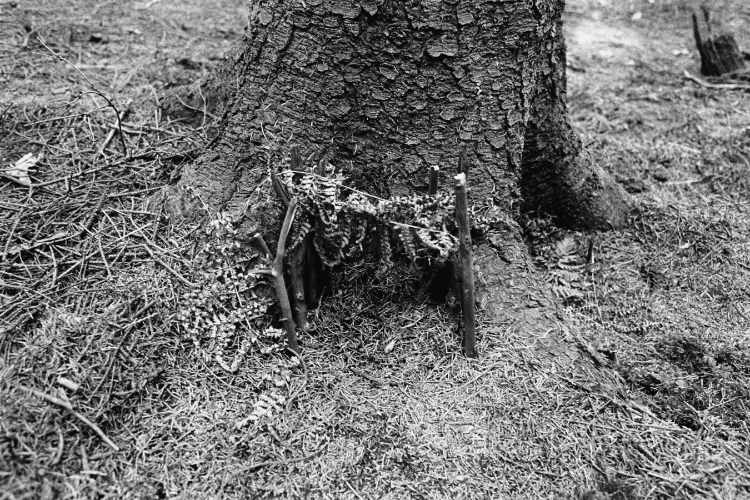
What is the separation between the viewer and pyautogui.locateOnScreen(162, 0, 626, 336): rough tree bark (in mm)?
2396

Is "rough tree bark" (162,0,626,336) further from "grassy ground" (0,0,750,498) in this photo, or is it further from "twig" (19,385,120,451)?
"twig" (19,385,120,451)

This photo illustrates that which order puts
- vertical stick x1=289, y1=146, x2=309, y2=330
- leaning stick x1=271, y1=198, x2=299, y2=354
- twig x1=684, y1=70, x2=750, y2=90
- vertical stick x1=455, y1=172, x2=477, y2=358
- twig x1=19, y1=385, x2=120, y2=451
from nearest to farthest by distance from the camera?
twig x1=19, y1=385, x2=120, y2=451 < vertical stick x1=455, y1=172, x2=477, y2=358 < leaning stick x1=271, y1=198, x2=299, y2=354 < vertical stick x1=289, y1=146, x2=309, y2=330 < twig x1=684, y1=70, x2=750, y2=90

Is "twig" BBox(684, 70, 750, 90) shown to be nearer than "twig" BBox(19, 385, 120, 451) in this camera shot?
No

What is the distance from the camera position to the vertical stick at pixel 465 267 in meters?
2.17

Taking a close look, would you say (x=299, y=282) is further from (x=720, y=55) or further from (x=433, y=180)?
(x=720, y=55)

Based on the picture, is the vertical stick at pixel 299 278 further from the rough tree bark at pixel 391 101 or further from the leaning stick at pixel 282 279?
the rough tree bark at pixel 391 101

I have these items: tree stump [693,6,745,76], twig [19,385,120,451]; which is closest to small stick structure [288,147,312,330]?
twig [19,385,120,451]

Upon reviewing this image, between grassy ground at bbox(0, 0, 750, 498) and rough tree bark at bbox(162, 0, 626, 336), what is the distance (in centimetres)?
34

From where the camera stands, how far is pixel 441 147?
8.50 feet

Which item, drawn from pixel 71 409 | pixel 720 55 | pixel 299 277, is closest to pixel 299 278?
pixel 299 277

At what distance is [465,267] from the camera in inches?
93.0

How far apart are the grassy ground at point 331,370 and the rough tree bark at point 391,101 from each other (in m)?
0.34

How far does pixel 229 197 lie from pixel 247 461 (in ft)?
3.91

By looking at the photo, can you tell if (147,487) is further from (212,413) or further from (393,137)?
(393,137)
